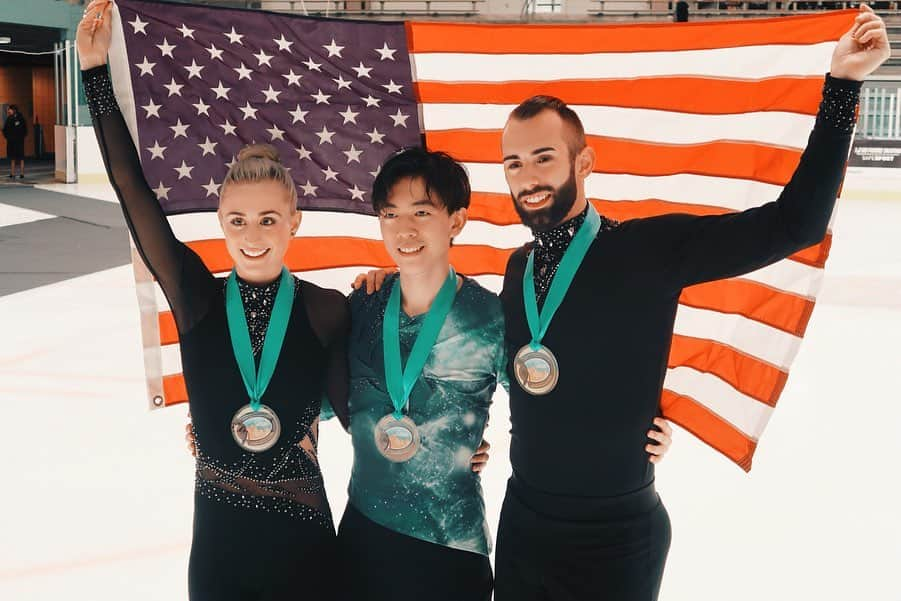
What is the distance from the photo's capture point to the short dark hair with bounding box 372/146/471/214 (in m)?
2.43

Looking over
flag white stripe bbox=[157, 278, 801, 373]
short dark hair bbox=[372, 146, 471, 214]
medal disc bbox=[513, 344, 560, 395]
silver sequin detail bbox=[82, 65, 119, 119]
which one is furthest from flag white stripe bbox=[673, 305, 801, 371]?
silver sequin detail bbox=[82, 65, 119, 119]

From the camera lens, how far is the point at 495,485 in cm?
480

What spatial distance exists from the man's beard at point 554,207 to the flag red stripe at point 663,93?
2.27 feet

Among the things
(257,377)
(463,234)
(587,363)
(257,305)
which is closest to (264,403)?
(257,377)

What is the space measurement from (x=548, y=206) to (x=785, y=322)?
867 mm

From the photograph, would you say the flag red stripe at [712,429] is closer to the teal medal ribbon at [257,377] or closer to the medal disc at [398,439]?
the medal disc at [398,439]

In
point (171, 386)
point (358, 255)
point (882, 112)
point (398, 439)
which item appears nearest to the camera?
point (398, 439)

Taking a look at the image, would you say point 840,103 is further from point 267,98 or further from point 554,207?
point 267,98

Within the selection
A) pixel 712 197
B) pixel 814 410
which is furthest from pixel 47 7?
pixel 712 197

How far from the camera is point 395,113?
316 cm

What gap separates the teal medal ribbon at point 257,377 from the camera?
92.9 inches

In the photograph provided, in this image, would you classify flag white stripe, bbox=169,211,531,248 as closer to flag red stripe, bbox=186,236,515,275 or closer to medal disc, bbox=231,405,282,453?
flag red stripe, bbox=186,236,515,275

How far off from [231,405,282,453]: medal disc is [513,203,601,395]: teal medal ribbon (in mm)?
614

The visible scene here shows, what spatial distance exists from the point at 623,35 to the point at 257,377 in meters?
1.56
